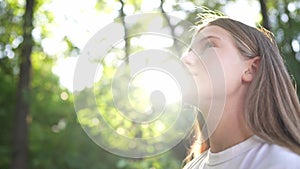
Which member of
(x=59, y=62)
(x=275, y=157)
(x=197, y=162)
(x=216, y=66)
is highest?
(x=216, y=66)

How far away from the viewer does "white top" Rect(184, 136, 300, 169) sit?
0.92 m

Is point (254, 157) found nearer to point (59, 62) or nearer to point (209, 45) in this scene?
point (209, 45)

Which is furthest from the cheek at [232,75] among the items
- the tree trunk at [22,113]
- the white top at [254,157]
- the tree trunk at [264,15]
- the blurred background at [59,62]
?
the tree trunk at [22,113]

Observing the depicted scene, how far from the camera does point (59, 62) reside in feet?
28.7

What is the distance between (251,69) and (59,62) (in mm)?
7860

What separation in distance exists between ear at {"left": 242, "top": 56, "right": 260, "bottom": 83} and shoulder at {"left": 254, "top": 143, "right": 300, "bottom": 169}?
0.46ft

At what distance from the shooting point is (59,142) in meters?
10.2

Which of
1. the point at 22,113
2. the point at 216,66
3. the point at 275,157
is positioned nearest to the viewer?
the point at 275,157

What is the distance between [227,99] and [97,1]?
4.88 m

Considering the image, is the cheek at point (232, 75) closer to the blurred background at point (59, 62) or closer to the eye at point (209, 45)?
the eye at point (209, 45)

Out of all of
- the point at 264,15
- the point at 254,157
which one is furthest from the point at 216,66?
the point at 264,15

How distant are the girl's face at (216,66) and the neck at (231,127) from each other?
0.07 feet

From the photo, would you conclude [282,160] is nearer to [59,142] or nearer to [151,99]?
[151,99]

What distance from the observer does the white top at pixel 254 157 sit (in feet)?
3.01
